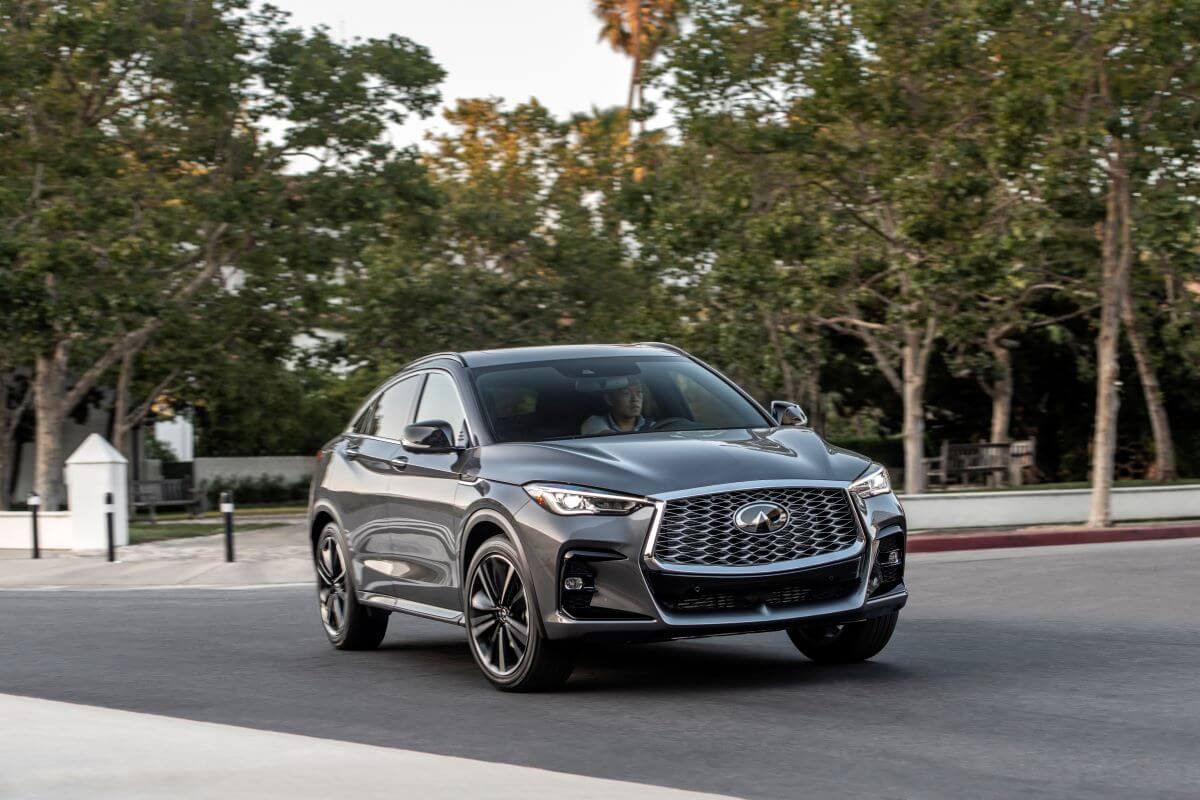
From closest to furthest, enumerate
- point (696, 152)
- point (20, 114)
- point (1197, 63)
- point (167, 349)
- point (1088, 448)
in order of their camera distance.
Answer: point (1197, 63)
point (20, 114)
point (696, 152)
point (167, 349)
point (1088, 448)

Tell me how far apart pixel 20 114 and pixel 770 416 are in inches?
873

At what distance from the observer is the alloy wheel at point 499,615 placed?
8.73m

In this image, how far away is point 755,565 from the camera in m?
8.25

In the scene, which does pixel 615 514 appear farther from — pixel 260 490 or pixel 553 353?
pixel 260 490

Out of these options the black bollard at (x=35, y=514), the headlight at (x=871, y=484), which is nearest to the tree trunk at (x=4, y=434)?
the black bollard at (x=35, y=514)

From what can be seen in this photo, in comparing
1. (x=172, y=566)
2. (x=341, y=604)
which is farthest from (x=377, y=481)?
(x=172, y=566)

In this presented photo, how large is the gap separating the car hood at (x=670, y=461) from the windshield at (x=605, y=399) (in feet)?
1.02

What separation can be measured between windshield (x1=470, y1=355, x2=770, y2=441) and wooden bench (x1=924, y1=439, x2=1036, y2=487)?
27629mm

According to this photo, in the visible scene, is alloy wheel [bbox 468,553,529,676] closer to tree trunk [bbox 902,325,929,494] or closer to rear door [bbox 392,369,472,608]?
rear door [bbox 392,369,472,608]

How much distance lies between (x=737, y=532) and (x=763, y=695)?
0.82 meters

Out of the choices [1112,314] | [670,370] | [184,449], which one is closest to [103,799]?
[670,370]

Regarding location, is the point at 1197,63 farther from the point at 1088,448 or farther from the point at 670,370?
the point at 1088,448

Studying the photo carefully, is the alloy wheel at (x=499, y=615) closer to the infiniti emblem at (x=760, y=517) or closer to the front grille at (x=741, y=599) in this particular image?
the front grille at (x=741, y=599)

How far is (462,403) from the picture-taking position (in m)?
9.80
